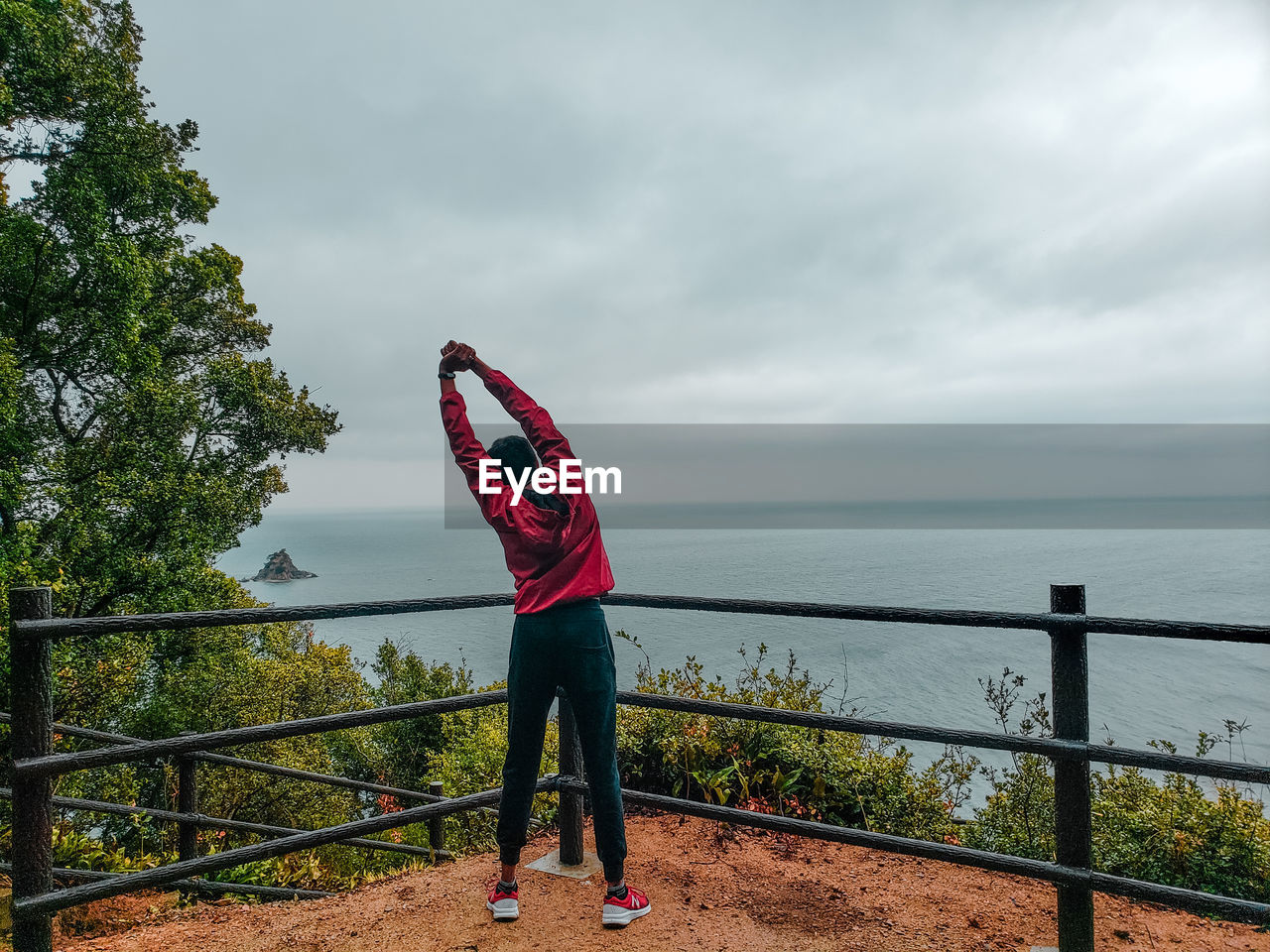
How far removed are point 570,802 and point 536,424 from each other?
1847 millimetres

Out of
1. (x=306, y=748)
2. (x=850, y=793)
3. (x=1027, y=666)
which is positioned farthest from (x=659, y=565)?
(x=850, y=793)

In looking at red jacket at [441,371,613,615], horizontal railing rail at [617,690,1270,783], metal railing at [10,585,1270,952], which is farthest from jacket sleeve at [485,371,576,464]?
horizontal railing rail at [617,690,1270,783]

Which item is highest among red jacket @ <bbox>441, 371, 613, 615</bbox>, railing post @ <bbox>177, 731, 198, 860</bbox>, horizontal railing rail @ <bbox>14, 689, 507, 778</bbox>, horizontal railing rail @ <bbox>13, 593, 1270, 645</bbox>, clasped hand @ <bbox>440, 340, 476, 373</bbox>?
clasped hand @ <bbox>440, 340, 476, 373</bbox>

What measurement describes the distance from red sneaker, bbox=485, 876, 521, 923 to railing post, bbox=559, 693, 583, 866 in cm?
43

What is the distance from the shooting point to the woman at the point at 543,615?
2.62 m

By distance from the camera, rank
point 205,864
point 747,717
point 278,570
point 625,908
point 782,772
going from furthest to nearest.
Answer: point 278,570 → point 782,772 → point 747,717 → point 625,908 → point 205,864

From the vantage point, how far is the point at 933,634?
206ft

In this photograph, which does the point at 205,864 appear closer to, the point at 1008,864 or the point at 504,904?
the point at 504,904

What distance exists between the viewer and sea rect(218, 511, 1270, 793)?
1517 inches

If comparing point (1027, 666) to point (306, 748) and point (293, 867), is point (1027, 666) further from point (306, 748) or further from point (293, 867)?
point (293, 867)

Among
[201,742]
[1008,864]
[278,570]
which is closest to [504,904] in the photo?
[201,742]

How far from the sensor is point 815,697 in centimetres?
497

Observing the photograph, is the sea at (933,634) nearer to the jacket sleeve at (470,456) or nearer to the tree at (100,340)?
the jacket sleeve at (470,456)

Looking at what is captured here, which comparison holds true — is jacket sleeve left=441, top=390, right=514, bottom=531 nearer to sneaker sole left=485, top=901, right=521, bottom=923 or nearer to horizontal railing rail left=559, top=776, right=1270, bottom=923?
horizontal railing rail left=559, top=776, right=1270, bottom=923
